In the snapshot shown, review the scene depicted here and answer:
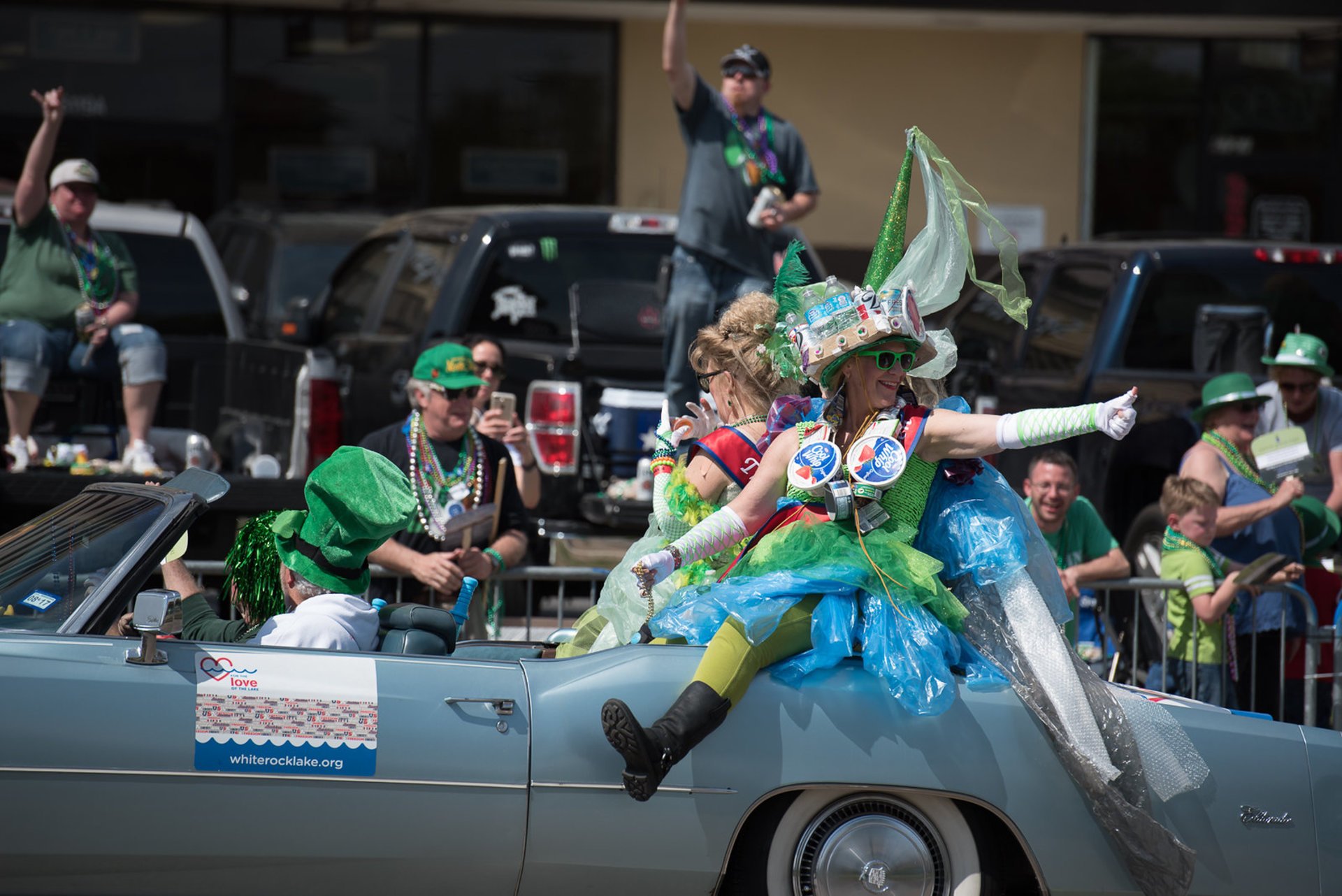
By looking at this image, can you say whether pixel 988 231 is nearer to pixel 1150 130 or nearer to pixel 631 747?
pixel 631 747

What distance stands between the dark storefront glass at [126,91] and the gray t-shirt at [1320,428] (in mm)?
9892

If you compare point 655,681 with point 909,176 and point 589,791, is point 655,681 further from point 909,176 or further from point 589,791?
point 909,176

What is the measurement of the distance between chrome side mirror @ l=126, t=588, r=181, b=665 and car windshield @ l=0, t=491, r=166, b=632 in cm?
20

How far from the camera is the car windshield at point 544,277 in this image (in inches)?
328

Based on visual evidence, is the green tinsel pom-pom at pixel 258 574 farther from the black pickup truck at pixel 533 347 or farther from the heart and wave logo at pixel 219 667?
the black pickup truck at pixel 533 347

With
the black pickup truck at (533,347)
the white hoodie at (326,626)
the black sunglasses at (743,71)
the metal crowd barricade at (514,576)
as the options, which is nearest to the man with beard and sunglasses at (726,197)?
the black sunglasses at (743,71)

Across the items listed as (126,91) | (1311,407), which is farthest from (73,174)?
→ (126,91)

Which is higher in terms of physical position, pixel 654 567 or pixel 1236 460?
pixel 1236 460

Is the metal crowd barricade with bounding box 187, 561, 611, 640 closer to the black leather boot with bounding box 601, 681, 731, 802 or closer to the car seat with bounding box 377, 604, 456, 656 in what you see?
the car seat with bounding box 377, 604, 456, 656

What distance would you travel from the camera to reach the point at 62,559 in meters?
4.45

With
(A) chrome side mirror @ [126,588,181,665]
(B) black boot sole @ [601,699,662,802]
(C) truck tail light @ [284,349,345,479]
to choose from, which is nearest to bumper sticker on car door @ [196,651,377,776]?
(A) chrome side mirror @ [126,588,181,665]

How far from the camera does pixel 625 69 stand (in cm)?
1545

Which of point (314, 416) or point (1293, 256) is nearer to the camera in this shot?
point (314, 416)

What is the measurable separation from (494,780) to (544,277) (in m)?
4.53
